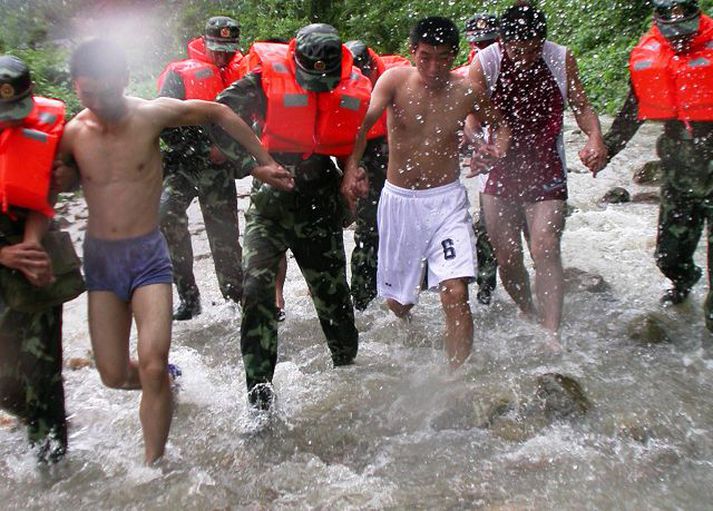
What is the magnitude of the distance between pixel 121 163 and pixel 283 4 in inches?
674

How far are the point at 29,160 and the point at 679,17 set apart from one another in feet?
11.9

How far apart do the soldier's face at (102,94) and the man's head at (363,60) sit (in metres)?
2.59

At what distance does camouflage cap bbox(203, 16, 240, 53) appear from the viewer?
5820 mm

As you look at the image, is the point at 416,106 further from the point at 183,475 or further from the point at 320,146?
the point at 183,475

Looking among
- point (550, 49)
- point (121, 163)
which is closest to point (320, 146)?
point (121, 163)

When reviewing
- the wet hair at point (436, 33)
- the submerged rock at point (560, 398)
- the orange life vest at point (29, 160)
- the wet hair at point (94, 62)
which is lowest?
the submerged rock at point (560, 398)

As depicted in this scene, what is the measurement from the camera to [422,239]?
4.46 m

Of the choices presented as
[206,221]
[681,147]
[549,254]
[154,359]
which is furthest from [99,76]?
[681,147]

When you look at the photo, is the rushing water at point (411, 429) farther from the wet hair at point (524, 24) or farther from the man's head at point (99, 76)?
the wet hair at point (524, 24)

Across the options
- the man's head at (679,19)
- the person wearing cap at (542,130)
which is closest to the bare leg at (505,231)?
the person wearing cap at (542,130)

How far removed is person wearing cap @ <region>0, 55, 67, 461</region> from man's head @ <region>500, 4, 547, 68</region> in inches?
98.0

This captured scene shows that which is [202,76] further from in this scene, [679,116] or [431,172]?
[679,116]

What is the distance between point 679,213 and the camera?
5.02m

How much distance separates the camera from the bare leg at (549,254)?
4.64 metres
